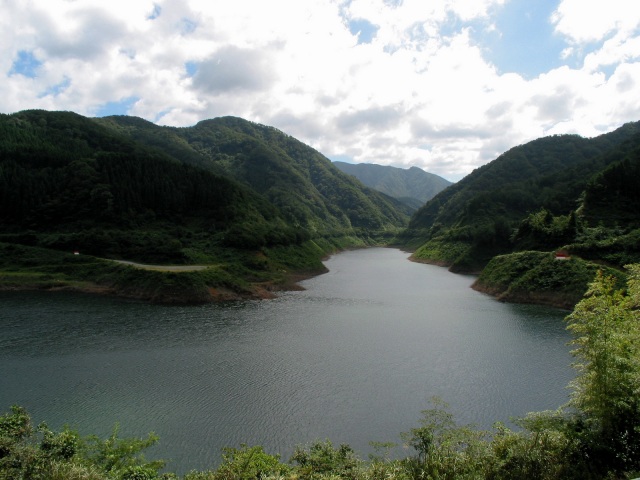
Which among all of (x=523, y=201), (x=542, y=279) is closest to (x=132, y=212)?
(x=542, y=279)

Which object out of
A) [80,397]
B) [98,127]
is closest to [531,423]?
[80,397]

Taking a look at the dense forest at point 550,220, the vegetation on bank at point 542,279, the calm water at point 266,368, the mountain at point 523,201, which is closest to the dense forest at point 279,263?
the vegetation on bank at point 542,279

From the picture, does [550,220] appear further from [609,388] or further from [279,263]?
[609,388]

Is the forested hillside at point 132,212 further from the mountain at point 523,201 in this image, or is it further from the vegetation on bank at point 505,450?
the vegetation on bank at point 505,450

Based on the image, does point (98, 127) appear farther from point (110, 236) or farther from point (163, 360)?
point (163, 360)

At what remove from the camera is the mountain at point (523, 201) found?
283 feet

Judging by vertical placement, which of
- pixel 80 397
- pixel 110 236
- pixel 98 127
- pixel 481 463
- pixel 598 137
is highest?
pixel 598 137

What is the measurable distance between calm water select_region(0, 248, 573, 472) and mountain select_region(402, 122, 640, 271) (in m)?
38.9

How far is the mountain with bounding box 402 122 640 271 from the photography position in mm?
86375

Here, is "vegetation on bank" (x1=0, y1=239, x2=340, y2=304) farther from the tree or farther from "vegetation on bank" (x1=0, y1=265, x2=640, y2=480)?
the tree

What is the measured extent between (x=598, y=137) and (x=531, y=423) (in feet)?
666

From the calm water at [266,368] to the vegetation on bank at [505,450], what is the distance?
15.8 feet

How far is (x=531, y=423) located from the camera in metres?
18.2

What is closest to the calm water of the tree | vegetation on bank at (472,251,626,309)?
vegetation on bank at (472,251,626,309)
